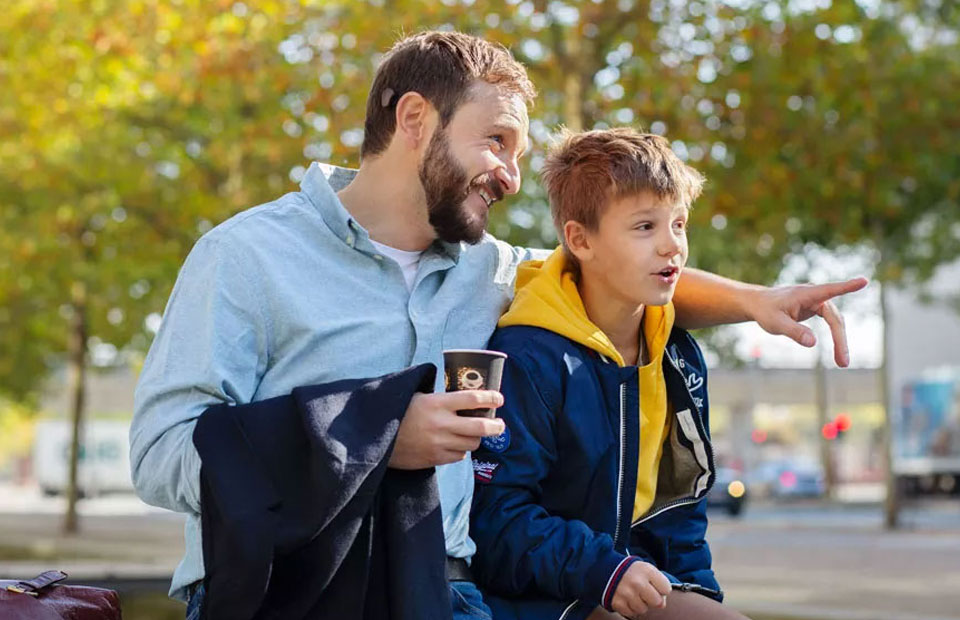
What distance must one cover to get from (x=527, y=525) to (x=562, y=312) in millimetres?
464

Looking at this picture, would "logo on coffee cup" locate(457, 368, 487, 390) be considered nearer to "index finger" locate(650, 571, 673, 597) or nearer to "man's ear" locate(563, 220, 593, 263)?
"index finger" locate(650, 571, 673, 597)

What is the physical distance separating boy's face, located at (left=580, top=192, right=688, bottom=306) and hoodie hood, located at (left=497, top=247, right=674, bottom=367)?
10cm

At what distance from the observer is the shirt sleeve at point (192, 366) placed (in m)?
2.48

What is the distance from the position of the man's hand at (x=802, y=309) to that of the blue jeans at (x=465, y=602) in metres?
0.87

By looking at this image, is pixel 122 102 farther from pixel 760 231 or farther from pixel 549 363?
pixel 549 363

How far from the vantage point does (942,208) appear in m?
17.9

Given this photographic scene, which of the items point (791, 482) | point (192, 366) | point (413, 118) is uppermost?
point (413, 118)

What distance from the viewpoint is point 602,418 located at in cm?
297

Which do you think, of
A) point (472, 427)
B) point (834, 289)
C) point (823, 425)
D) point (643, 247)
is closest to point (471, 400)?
point (472, 427)

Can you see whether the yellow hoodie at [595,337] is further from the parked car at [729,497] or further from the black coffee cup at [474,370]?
the parked car at [729,497]

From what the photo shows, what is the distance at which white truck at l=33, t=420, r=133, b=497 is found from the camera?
49.6m

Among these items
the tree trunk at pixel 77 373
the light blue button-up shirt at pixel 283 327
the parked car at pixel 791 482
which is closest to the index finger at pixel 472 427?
the light blue button-up shirt at pixel 283 327

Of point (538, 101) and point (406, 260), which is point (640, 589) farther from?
point (538, 101)

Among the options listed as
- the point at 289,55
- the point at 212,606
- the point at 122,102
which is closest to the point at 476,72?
the point at 212,606
